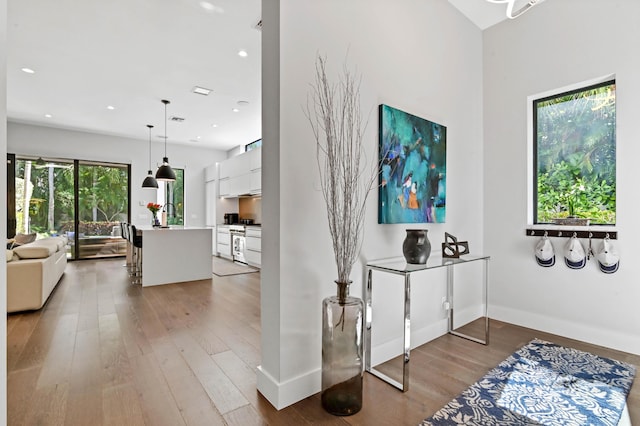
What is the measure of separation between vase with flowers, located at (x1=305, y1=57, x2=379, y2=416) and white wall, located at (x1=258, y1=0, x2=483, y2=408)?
0.30ft

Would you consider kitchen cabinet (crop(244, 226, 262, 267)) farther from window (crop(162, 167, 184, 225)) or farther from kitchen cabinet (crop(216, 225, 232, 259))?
window (crop(162, 167, 184, 225))

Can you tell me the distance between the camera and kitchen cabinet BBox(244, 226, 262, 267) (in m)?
6.35

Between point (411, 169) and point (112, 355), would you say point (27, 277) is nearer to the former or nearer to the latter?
point (112, 355)

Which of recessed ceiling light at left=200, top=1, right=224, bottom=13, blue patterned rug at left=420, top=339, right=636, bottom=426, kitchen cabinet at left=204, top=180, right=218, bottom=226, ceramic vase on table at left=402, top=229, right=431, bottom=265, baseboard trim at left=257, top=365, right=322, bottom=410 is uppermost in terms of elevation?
recessed ceiling light at left=200, top=1, right=224, bottom=13

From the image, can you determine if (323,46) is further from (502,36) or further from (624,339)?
(624,339)

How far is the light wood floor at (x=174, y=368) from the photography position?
1774mm

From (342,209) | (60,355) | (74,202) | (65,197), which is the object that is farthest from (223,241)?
(342,209)

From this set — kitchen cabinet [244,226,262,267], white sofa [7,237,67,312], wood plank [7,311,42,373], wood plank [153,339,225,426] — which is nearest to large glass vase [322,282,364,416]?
wood plank [153,339,225,426]

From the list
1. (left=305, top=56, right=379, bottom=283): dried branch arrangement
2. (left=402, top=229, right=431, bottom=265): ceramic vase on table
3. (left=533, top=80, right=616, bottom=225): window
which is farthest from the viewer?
(left=533, top=80, right=616, bottom=225): window

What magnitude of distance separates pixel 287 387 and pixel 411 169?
6.03 feet

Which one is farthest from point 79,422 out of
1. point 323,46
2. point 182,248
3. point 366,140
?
point 182,248

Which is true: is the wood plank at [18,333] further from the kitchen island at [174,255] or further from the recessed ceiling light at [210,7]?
the recessed ceiling light at [210,7]

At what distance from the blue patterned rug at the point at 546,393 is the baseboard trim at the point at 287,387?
0.65 metres

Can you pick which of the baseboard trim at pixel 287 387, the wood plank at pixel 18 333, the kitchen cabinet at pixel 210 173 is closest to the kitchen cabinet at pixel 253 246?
the kitchen cabinet at pixel 210 173
